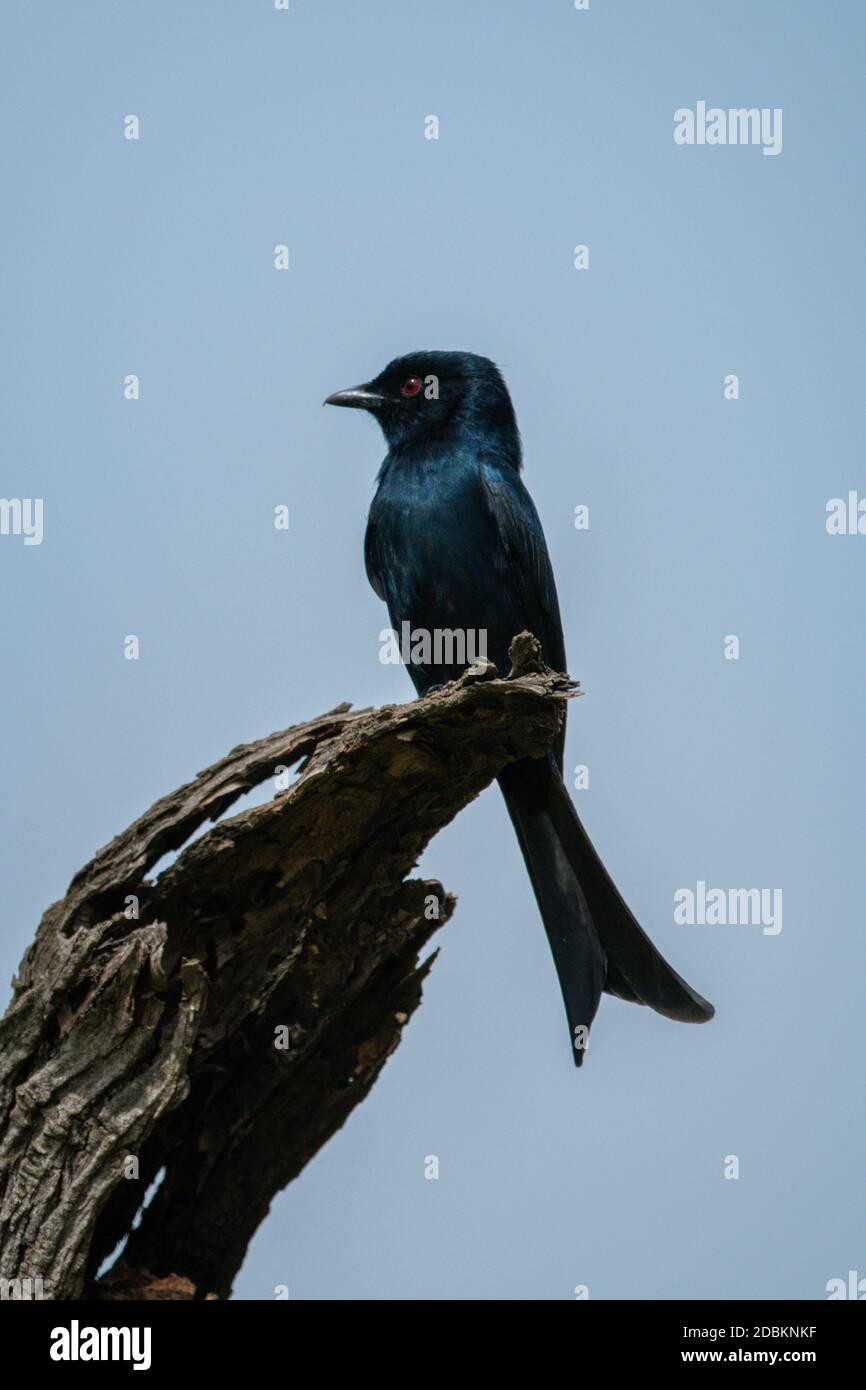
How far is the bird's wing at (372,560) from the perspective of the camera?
20.3 ft

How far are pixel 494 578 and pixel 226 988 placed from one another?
2.28m

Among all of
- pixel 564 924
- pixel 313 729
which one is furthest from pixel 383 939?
pixel 564 924

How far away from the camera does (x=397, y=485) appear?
6.04 metres

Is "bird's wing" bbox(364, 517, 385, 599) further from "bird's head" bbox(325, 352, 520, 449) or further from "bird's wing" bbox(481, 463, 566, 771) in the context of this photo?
"bird's wing" bbox(481, 463, 566, 771)

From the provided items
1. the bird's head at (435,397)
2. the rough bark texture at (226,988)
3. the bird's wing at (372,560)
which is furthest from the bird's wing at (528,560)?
the rough bark texture at (226,988)

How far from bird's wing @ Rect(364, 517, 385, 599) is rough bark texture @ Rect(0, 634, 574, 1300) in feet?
6.60

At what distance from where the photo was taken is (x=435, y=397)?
20.9 ft

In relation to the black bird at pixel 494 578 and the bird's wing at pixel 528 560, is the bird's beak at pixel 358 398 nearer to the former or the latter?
the black bird at pixel 494 578

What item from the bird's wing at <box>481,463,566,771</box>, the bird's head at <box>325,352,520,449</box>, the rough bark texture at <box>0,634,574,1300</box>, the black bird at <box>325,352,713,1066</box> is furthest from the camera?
the bird's head at <box>325,352,520,449</box>

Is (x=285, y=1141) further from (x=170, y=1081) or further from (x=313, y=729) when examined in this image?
(x=313, y=729)

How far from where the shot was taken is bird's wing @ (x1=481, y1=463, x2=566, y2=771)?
581cm

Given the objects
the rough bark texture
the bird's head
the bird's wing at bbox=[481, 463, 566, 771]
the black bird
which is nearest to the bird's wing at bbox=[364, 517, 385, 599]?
the black bird

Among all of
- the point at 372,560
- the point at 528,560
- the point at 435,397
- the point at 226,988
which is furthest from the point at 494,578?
the point at 226,988

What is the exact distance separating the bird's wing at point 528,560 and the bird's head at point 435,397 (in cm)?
44
